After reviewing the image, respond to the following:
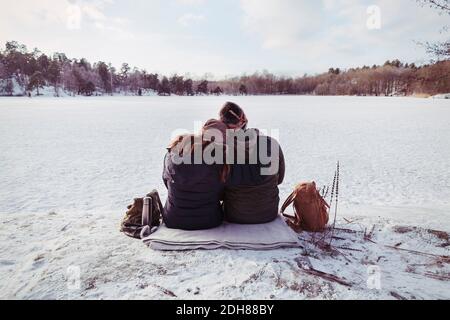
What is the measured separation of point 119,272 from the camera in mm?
3053

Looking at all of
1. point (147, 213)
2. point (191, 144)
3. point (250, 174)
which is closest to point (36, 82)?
point (147, 213)

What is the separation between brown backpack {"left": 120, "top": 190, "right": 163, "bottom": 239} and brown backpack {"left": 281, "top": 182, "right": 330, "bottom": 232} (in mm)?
1707

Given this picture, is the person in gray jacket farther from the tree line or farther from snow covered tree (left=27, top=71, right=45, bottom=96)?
snow covered tree (left=27, top=71, right=45, bottom=96)

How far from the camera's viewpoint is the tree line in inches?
2825

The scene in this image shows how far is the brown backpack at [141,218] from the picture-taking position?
3824mm

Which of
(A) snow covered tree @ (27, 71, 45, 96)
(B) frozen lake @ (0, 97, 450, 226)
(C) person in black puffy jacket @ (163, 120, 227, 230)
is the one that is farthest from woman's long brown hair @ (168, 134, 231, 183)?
(A) snow covered tree @ (27, 71, 45, 96)

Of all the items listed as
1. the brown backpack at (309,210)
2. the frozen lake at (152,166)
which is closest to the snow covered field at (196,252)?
the frozen lake at (152,166)

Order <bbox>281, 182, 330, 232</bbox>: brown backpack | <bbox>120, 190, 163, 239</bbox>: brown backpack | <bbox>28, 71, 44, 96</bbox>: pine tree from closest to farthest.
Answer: <bbox>120, 190, 163, 239</bbox>: brown backpack → <bbox>281, 182, 330, 232</bbox>: brown backpack → <bbox>28, 71, 44, 96</bbox>: pine tree

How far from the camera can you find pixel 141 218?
4098 millimetres

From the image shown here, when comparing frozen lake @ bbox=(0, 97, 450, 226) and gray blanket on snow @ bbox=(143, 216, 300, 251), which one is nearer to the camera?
gray blanket on snow @ bbox=(143, 216, 300, 251)

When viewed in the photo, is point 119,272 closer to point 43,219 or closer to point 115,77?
point 43,219

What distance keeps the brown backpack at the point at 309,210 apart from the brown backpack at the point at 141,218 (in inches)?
67.2

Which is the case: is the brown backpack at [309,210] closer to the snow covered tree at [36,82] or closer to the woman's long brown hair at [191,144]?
the woman's long brown hair at [191,144]

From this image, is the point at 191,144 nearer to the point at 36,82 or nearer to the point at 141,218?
the point at 141,218
